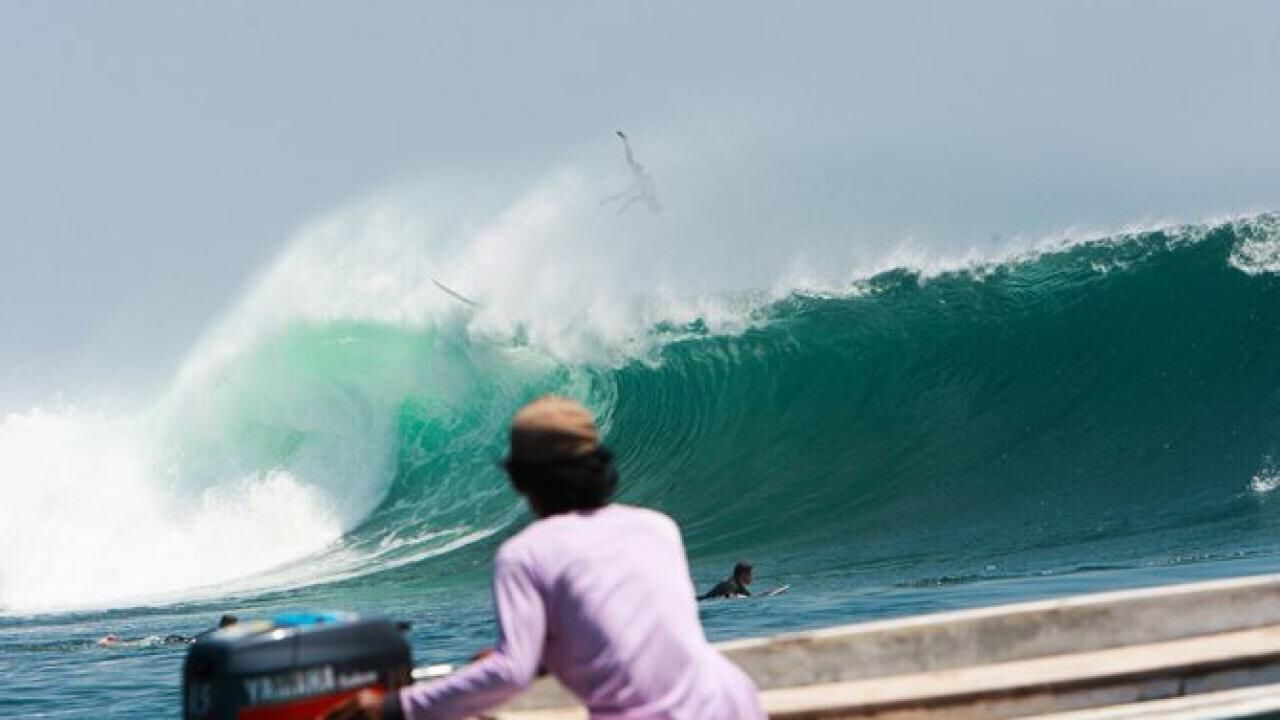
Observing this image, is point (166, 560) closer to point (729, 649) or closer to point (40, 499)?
point (40, 499)

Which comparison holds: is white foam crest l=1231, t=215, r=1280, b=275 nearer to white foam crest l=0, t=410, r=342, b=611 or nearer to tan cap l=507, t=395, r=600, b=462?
white foam crest l=0, t=410, r=342, b=611

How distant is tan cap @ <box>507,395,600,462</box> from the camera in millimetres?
3352

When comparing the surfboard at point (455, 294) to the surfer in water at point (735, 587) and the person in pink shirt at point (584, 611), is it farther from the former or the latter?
the person in pink shirt at point (584, 611)

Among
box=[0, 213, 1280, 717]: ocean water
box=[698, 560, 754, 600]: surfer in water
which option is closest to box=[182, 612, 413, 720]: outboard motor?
box=[0, 213, 1280, 717]: ocean water

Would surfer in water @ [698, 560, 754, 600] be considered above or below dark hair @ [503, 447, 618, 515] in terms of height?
below

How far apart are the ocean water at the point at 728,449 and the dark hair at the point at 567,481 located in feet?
28.5

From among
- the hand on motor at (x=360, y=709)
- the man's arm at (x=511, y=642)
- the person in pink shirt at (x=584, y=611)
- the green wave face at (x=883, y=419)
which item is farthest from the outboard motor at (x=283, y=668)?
the green wave face at (x=883, y=419)

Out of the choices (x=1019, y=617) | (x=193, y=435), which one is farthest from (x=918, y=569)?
(x=193, y=435)

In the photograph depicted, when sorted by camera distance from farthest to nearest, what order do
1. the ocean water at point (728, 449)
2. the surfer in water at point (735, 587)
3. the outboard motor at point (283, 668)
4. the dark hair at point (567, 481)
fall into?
the ocean water at point (728, 449) → the surfer in water at point (735, 587) → the outboard motor at point (283, 668) → the dark hair at point (567, 481)

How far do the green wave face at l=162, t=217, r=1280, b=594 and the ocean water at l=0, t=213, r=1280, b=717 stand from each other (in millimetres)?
57

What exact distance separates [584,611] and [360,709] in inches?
20.3

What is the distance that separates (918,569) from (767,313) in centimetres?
1188

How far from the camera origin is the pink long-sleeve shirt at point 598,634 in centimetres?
328

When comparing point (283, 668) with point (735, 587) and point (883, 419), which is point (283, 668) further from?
point (883, 419)
